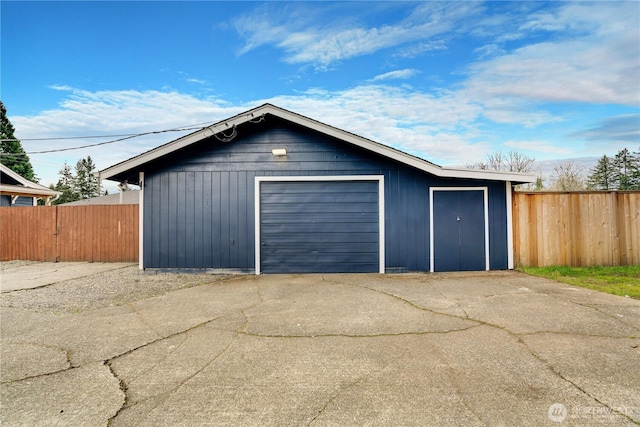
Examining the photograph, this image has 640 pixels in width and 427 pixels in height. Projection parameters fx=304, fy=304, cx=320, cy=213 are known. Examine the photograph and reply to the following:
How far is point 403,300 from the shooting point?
5.05 metres

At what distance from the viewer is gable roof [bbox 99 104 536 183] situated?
23.4 feet

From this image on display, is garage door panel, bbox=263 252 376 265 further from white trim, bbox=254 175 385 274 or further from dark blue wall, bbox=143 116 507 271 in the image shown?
dark blue wall, bbox=143 116 507 271

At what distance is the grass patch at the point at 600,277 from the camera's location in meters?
5.63

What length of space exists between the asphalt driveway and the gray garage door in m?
2.42

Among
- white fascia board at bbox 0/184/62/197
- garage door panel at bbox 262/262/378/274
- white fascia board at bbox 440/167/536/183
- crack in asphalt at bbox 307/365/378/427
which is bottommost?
crack in asphalt at bbox 307/365/378/427

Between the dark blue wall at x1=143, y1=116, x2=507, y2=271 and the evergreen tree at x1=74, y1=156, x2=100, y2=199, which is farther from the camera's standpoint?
the evergreen tree at x1=74, y1=156, x2=100, y2=199

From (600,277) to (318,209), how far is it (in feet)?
21.2

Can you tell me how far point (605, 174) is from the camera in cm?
3114

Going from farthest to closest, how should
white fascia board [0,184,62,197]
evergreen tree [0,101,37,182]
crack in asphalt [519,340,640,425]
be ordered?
evergreen tree [0,101,37,182] → white fascia board [0,184,62,197] → crack in asphalt [519,340,640,425]

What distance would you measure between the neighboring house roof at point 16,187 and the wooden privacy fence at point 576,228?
20461 millimetres

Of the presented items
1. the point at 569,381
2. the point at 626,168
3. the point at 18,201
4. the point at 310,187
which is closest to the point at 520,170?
the point at 626,168

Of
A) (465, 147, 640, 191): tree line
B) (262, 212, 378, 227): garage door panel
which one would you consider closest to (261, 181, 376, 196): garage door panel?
(262, 212, 378, 227): garage door panel

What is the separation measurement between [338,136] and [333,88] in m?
7.05

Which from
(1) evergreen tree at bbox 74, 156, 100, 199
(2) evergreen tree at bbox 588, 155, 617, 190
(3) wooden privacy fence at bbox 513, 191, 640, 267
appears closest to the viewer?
(3) wooden privacy fence at bbox 513, 191, 640, 267
